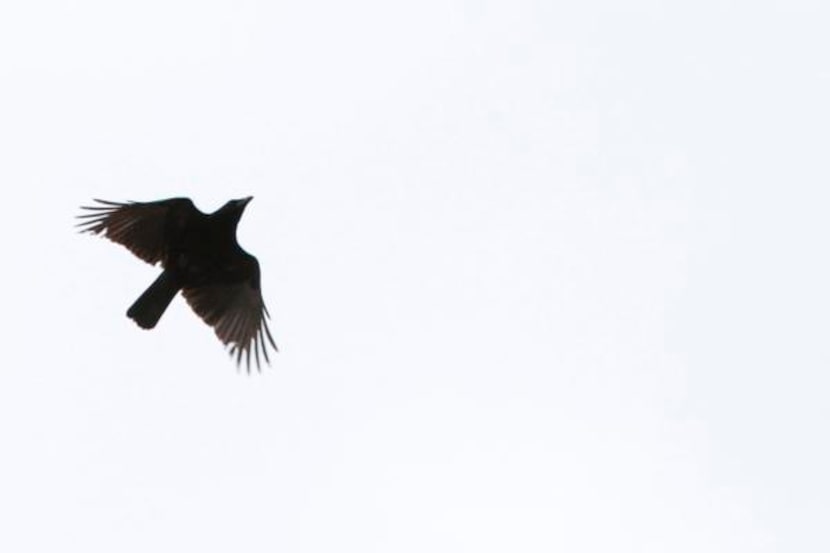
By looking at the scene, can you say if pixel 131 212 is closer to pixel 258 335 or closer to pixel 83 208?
pixel 83 208

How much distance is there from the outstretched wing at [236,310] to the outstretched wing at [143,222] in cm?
80

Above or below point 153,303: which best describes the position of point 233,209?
above

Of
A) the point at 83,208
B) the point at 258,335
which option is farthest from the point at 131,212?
the point at 258,335

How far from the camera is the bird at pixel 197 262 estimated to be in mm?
18734

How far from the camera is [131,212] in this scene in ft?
61.6

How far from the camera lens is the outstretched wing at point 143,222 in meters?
18.7

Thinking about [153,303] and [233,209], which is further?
[233,209]

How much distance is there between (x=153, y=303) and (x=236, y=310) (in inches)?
51.3

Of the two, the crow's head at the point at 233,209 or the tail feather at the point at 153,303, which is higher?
the crow's head at the point at 233,209

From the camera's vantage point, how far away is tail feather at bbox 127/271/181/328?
18422 mm

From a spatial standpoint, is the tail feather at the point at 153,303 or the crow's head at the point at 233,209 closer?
the tail feather at the point at 153,303

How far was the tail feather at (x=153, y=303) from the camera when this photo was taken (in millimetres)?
18422

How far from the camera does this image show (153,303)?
18516 mm

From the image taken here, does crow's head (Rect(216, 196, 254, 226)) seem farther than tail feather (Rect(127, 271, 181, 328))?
Yes
